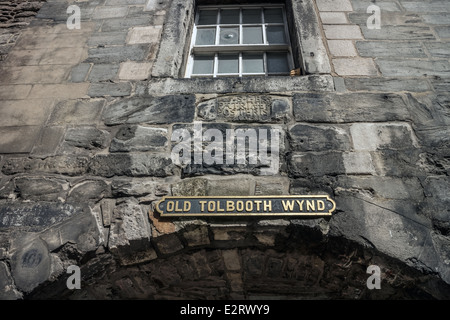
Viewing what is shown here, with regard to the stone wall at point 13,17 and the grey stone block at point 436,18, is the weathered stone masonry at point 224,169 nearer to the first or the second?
the grey stone block at point 436,18

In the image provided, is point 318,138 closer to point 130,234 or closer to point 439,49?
point 130,234

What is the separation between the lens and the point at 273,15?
3.73m

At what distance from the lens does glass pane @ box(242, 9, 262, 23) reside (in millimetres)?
3682

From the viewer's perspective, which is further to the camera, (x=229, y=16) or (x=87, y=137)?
(x=229, y=16)

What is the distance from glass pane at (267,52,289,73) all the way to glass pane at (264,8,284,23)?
0.58 m

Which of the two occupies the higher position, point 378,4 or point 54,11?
point 54,11

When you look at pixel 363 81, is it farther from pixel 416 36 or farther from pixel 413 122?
pixel 416 36

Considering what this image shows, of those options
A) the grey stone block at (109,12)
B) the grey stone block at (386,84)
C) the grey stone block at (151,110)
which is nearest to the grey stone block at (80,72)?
the grey stone block at (151,110)

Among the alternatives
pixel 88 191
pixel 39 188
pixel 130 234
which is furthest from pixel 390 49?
pixel 39 188

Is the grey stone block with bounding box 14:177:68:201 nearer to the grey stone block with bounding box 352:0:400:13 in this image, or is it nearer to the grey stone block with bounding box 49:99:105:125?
the grey stone block with bounding box 49:99:105:125

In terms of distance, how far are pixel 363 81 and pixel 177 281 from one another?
220cm

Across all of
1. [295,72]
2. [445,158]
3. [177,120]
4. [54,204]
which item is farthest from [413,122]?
[54,204]

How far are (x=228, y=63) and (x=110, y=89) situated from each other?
3.90 feet

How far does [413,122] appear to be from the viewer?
2.44 meters
